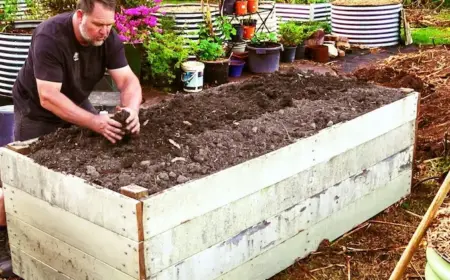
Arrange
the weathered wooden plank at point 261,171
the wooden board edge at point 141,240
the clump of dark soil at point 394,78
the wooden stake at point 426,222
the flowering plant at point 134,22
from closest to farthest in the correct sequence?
the wooden stake at point 426,222, the wooden board edge at point 141,240, the weathered wooden plank at point 261,171, the clump of dark soil at point 394,78, the flowering plant at point 134,22

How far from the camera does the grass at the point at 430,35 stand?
1131 cm

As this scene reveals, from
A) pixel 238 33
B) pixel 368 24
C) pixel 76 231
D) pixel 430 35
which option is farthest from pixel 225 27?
pixel 76 231

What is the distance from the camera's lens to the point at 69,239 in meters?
3.36

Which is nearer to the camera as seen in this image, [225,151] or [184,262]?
[184,262]

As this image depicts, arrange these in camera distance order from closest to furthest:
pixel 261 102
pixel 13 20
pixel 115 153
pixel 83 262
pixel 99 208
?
1. pixel 99 208
2. pixel 83 262
3. pixel 115 153
4. pixel 261 102
5. pixel 13 20

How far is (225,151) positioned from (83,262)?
0.95m

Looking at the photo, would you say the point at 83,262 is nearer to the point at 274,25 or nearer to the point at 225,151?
the point at 225,151

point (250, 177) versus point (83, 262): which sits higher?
point (250, 177)

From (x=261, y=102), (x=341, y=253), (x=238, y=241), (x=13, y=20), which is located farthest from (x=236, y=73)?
(x=238, y=241)

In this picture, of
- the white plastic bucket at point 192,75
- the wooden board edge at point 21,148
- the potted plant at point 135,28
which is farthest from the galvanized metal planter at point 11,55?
the wooden board edge at point 21,148

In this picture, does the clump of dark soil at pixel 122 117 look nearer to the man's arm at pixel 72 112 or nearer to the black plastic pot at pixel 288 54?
the man's arm at pixel 72 112

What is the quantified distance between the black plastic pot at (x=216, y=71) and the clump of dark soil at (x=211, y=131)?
2.87 m

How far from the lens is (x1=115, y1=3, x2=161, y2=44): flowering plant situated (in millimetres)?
7117

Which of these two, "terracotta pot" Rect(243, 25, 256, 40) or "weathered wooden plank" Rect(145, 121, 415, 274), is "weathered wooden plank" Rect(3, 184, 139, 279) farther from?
"terracotta pot" Rect(243, 25, 256, 40)
